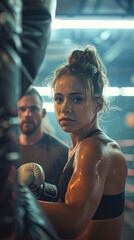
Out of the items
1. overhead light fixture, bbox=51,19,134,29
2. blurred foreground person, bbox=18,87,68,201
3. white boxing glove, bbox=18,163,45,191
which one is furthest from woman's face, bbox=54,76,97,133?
overhead light fixture, bbox=51,19,134,29

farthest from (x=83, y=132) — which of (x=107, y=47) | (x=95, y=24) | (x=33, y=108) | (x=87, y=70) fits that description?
(x=107, y=47)

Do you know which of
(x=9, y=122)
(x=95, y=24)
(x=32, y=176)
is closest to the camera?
(x=9, y=122)

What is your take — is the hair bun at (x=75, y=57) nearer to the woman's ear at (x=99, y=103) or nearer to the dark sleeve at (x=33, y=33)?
the woman's ear at (x=99, y=103)

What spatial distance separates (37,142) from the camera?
1.30 metres

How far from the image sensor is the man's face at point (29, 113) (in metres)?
1.20

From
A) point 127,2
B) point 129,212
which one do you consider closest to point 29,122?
point 127,2

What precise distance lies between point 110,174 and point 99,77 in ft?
1.33

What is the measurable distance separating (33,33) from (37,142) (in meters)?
0.90

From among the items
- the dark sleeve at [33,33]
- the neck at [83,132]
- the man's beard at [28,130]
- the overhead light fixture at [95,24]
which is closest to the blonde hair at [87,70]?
the neck at [83,132]

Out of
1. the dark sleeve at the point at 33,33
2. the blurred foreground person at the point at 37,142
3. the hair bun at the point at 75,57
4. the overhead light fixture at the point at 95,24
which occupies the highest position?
the overhead light fixture at the point at 95,24

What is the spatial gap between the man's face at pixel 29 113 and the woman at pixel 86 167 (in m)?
0.32

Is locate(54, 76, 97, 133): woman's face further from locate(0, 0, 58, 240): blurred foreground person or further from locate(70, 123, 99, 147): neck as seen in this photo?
locate(0, 0, 58, 240): blurred foreground person

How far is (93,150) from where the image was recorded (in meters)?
0.69

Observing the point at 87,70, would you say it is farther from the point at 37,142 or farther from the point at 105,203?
the point at 37,142
